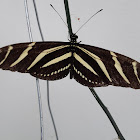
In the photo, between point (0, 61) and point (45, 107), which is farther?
point (45, 107)

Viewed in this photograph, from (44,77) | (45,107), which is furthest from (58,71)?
(45,107)

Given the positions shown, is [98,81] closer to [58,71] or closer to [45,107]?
[58,71]
